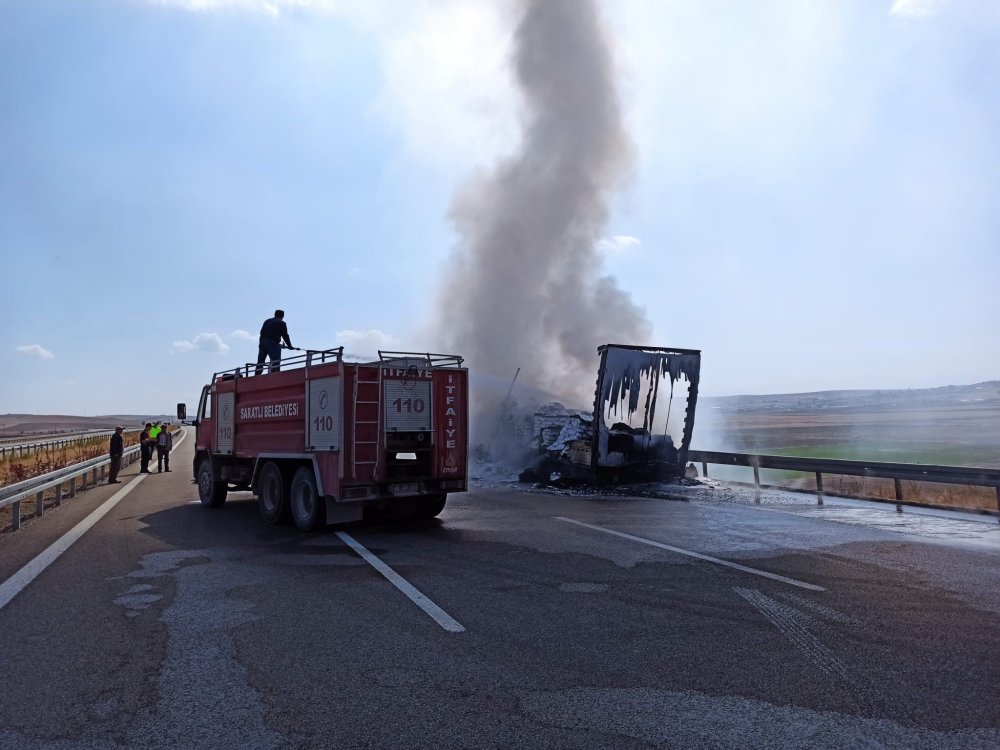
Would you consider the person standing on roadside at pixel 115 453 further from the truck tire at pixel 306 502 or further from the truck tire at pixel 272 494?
the truck tire at pixel 306 502

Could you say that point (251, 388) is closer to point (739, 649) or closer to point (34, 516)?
point (34, 516)

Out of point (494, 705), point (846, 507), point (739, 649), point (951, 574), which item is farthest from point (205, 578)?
point (846, 507)

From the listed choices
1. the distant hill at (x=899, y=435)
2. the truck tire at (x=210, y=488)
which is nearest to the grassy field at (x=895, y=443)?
the distant hill at (x=899, y=435)

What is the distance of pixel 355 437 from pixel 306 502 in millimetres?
1420

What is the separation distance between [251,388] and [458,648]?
781 centimetres

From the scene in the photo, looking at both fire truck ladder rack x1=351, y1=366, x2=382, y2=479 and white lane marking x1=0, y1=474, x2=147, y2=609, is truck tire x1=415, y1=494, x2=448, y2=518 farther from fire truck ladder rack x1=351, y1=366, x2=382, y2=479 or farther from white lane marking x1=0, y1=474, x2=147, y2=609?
white lane marking x1=0, y1=474, x2=147, y2=609

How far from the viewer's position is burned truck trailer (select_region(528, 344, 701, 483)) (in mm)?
15703

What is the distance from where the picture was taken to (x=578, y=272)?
80.9ft

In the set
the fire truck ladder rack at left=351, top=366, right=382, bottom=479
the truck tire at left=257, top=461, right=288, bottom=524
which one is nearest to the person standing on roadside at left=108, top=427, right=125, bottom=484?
the truck tire at left=257, top=461, right=288, bottom=524

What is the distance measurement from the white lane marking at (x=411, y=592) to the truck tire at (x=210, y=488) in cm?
Result: 464

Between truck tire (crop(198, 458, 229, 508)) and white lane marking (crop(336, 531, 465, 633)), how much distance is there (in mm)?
4638

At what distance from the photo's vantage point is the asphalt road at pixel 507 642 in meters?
3.45

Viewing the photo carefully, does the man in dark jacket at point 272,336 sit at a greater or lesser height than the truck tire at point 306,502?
greater

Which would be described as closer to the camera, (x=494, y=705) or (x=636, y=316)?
(x=494, y=705)
